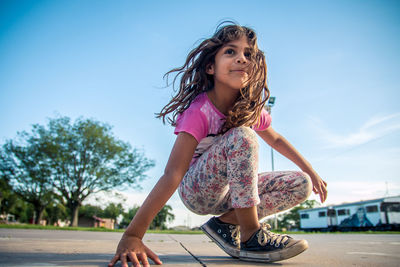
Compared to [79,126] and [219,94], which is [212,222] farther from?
[79,126]

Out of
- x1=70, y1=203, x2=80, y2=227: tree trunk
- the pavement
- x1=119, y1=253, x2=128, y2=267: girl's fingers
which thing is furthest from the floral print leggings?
x1=70, y1=203, x2=80, y2=227: tree trunk

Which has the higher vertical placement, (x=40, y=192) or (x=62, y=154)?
(x=62, y=154)

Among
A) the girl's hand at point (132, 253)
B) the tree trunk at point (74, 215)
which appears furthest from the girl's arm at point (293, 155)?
the tree trunk at point (74, 215)

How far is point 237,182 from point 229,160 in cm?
14

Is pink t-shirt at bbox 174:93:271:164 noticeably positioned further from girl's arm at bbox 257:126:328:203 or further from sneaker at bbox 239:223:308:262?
sneaker at bbox 239:223:308:262

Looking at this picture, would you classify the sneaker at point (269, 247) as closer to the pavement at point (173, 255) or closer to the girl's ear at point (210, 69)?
the pavement at point (173, 255)

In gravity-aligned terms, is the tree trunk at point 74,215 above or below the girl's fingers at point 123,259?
below

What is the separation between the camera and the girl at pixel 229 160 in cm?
151

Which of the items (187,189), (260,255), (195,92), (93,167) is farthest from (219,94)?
(93,167)

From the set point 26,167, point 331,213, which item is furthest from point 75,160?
point 331,213

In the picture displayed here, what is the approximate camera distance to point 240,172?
1.63m

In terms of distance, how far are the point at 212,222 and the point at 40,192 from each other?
2556 cm

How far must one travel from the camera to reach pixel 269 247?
1507 millimetres

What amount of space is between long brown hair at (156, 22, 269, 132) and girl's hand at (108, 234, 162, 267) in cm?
92
